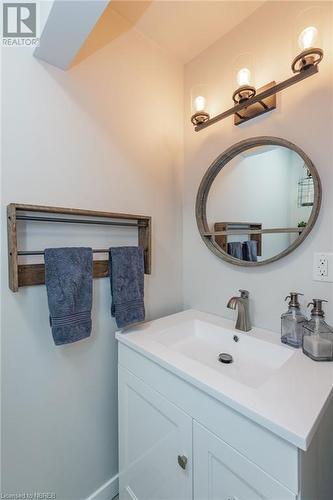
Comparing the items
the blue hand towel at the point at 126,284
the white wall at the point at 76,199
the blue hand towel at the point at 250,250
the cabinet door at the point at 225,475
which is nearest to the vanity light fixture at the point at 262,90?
the white wall at the point at 76,199

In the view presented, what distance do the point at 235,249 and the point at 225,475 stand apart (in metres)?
0.91

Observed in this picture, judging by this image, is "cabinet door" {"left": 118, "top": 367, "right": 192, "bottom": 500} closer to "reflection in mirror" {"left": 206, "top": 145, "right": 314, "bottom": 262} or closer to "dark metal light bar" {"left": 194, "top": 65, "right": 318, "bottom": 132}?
"reflection in mirror" {"left": 206, "top": 145, "right": 314, "bottom": 262}

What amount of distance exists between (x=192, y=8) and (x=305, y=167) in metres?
0.98

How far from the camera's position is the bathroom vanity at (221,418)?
618 millimetres

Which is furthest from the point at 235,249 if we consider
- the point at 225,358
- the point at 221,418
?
the point at 221,418

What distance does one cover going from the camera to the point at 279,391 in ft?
2.34

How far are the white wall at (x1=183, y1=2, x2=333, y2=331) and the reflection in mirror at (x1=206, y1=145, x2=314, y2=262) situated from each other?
0.07 metres

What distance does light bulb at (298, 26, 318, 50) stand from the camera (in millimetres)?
925

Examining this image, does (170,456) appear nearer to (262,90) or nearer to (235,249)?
(235,249)

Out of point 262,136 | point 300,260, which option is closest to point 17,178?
point 262,136

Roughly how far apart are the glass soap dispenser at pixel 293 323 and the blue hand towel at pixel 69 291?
841mm

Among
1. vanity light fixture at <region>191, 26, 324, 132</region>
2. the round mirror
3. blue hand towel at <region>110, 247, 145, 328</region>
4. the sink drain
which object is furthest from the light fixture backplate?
the sink drain

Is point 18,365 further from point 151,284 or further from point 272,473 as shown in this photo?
point 272,473

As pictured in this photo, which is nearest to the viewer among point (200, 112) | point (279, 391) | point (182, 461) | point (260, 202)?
point (279, 391)
